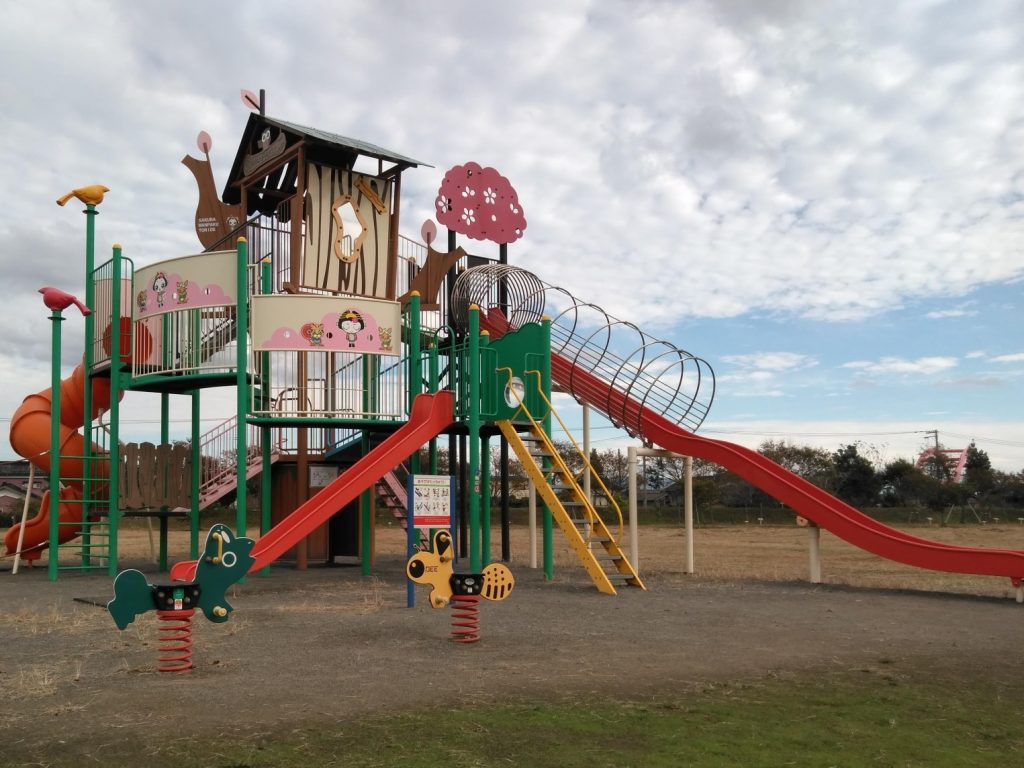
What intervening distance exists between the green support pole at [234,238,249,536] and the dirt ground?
1.27 metres

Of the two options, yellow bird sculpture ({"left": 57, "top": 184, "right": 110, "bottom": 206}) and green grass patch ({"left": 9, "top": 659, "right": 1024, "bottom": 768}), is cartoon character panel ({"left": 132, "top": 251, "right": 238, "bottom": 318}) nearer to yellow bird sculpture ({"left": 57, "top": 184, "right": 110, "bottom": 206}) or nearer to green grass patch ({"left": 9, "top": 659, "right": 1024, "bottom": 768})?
yellow bird sculpture ({"left": 57, "top": 184, "right": 110, "bottom": 206})

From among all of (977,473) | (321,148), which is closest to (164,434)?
(321,148)

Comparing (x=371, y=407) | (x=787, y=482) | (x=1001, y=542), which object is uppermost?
(x=371, y=407)

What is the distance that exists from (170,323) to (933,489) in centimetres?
5216

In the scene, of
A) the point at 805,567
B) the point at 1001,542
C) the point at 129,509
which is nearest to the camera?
the point at 129,509

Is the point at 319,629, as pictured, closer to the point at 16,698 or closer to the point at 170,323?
the point at 16,698

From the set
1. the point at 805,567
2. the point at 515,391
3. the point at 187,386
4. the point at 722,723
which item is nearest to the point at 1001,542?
the point at 805,567

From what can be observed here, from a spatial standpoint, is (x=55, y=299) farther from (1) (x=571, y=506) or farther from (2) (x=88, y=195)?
(1) (x=571, y=506)

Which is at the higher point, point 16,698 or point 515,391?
point 515,391

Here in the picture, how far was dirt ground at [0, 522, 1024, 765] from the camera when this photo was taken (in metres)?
6.50

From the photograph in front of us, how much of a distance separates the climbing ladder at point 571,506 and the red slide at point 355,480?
3.52 ft

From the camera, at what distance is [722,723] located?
6094 millimetres

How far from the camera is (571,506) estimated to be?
14625 mm

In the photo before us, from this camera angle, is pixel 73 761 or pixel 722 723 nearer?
pixel 73 761
